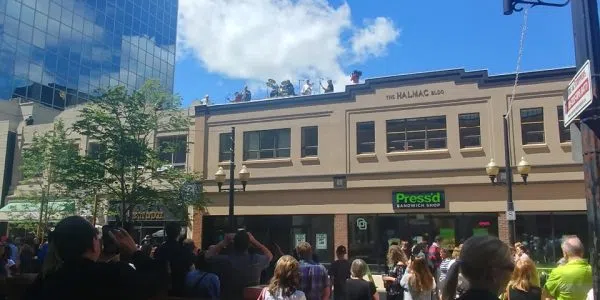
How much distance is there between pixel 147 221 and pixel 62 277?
27815 mm

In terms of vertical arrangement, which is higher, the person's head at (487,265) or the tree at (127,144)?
the tree at (127,144)

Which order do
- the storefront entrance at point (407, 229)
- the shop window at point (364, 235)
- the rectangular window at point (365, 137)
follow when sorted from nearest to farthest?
the storefront entrance at point (407, 229)
the shop window at point (364, 235)
the rectangular window at point (365, 137)

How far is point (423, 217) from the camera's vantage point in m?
24.2

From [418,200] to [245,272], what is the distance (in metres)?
18.4

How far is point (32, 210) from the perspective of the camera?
2969cm

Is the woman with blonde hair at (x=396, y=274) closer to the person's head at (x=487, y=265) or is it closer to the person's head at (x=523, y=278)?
the person's head at (x=523, y=278)

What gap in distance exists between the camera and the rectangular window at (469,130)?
23891mm

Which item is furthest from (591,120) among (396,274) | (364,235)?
(364,235)

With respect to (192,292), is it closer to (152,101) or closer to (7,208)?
(152,101)

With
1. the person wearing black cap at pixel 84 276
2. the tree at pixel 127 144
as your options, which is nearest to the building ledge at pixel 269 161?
the tree at pixel 127 144

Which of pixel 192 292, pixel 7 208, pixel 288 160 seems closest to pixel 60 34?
pixel 7 208

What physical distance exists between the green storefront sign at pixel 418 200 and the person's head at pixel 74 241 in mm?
22069

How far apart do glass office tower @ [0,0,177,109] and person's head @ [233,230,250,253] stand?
39.8 metres

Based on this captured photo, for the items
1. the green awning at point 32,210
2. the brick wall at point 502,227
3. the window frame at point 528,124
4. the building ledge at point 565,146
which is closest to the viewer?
the building ledge at point 565,146
